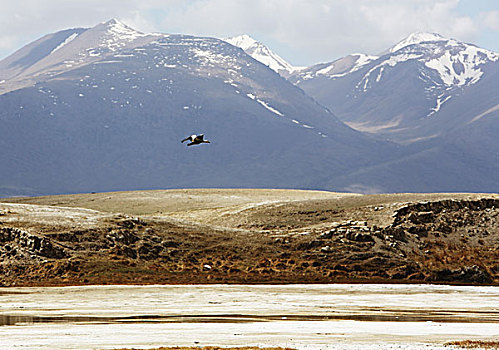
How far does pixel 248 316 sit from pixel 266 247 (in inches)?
837

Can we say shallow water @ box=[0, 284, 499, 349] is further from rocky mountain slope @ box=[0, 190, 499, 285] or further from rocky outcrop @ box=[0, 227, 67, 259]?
rocky outcrop @ box=[0, 227, 67, 259]

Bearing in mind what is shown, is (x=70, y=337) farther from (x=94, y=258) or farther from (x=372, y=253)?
(x=372, y=253)

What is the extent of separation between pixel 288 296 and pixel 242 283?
7.15 metres

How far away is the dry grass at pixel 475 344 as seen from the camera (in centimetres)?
2188

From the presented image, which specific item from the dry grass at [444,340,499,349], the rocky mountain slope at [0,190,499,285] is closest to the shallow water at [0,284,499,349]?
the dry grass at [444,340,499,349]

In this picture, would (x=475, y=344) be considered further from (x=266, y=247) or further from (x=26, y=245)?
(x=26, y=245)

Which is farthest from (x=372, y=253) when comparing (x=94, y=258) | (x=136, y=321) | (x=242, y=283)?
(x=136, y=321)

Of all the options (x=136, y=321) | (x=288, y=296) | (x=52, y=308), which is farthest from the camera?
(x=288, y=296)

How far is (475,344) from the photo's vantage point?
22.3 m

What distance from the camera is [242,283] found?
45.1 meters

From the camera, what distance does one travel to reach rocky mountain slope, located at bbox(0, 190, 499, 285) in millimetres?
46469

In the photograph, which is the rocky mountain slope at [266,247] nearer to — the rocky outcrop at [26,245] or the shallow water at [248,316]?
the rocky outcrop at [26,245]

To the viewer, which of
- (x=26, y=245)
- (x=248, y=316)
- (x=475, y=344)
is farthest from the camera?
(x=26, y=245)

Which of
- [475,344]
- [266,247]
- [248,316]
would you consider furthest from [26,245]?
[475,344]
